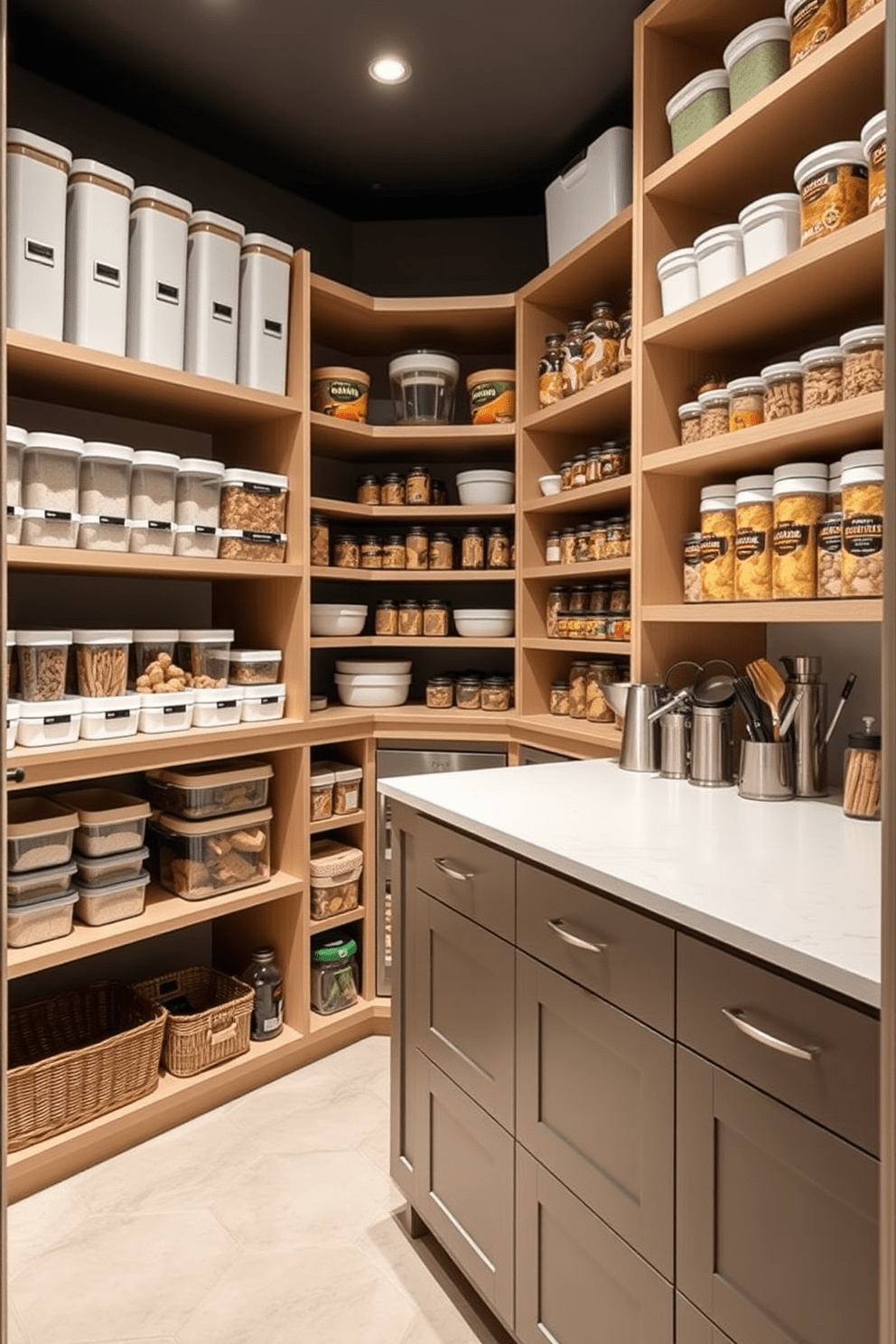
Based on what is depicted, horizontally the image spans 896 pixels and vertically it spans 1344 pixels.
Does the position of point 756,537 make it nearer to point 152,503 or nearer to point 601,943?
point 601,943

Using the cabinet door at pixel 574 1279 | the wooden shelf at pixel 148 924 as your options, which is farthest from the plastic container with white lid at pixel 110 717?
the cabinet door at pixel 574 1279

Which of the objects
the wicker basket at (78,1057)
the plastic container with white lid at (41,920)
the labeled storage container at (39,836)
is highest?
the labeled storage container at (39,836)

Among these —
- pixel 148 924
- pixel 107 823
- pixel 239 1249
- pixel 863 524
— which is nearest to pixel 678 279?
pixel 863 524

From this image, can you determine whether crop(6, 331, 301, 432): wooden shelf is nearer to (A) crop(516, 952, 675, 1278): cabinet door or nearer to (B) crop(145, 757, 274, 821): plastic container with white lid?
(B) crop(145, 757, 274, 821): plastic container with white lid

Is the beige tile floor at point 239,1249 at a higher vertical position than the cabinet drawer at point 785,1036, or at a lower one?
lower

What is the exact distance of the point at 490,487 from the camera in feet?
9.19

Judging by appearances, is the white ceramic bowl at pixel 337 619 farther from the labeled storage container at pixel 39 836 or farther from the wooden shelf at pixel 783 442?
the wooden shelf at pixel 783 442

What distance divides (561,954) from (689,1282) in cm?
44

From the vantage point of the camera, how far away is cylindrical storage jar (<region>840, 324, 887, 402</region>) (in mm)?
1501

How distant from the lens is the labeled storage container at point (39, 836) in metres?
2.08

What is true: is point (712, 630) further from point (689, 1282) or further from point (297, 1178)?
point (297, 1178)

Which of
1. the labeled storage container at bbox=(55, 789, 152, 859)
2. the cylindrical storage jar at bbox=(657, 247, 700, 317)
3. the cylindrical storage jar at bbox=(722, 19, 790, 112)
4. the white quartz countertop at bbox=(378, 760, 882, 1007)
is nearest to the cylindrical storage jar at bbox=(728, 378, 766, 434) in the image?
the cylindrical storage jar at bbox=(657, 247, 700, 317)

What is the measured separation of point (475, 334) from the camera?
2955 millimetres

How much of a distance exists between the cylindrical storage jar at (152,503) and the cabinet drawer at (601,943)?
136 cm
